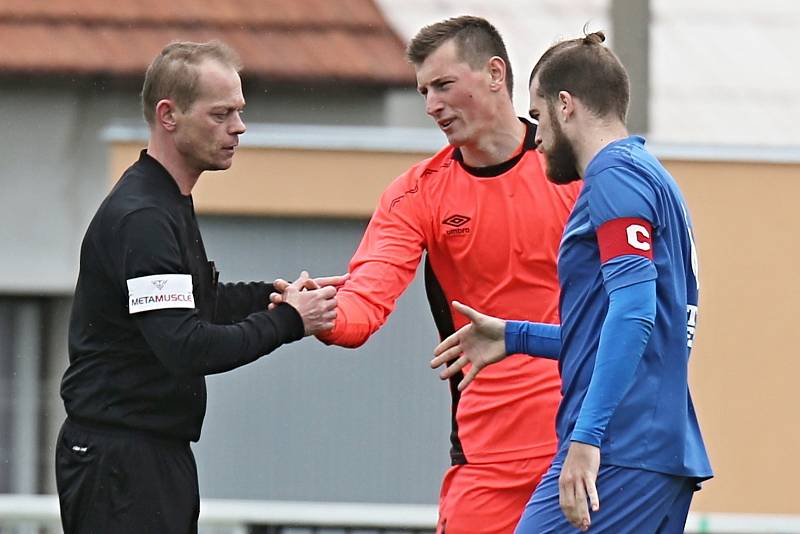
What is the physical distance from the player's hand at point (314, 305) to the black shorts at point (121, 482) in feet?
1.87

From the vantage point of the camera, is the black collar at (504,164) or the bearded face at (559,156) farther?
the black collar at (504,164)

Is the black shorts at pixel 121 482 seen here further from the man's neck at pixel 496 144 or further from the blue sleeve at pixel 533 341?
the man's neck at pixel 496 144

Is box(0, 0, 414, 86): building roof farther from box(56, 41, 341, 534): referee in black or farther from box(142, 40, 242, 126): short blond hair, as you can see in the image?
box(56, 41, 341, 534): referee in black

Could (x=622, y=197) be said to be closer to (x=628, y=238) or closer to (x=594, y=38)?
(x=628, y=238)

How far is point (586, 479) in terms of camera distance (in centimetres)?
390

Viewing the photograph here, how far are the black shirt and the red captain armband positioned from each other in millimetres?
1204

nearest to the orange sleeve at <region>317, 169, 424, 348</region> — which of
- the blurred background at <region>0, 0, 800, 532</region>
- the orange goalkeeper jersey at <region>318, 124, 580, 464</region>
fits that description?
the orange goalkeeper jersey at <region>318, 124, 580, 464</region>

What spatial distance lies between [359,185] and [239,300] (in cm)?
382

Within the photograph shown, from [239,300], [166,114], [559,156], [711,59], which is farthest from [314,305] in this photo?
[711,59]

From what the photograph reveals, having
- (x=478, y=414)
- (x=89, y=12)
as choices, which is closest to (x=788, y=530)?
(x=478, y=414)

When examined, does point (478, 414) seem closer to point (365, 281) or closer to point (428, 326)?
point (365, 281)

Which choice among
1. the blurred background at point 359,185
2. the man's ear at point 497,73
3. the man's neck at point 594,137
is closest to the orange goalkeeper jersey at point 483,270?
the man's ear at point 497,73

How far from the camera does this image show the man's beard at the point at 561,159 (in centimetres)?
424

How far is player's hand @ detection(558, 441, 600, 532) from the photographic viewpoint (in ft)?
12.8
